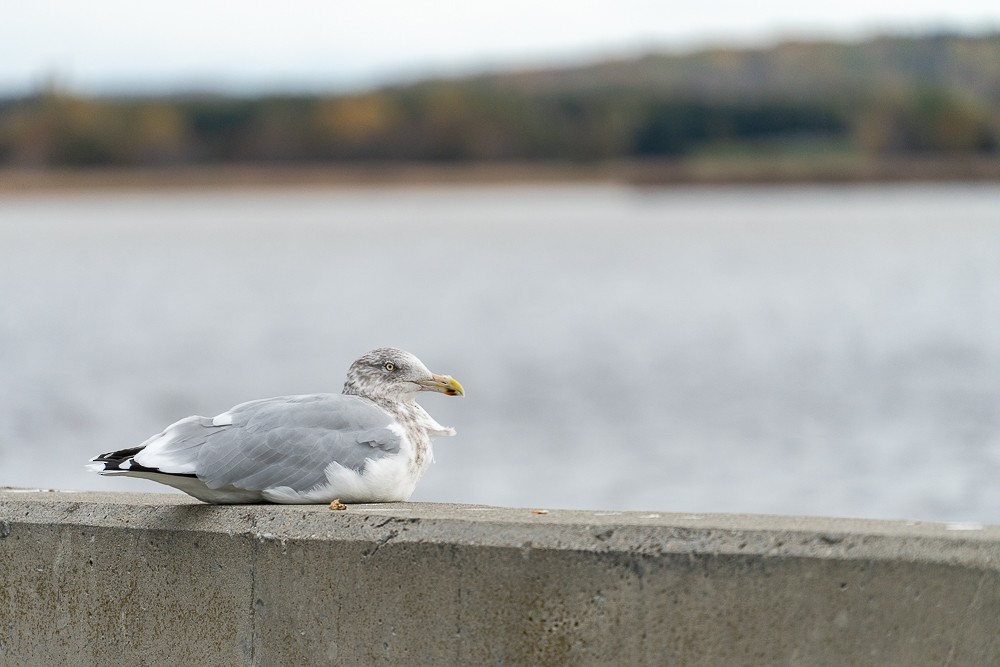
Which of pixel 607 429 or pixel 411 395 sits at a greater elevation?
pixel 411 395

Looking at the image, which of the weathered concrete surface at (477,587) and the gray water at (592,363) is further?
the gray water at (592,363)

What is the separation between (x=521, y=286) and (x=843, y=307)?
1376cm

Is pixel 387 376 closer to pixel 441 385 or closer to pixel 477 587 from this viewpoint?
pixel 441 385

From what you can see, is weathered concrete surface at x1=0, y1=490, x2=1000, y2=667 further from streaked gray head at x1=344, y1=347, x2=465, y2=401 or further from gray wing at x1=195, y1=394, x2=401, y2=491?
streaked gray head at x1=344, y1=347, x2=465, y2=401

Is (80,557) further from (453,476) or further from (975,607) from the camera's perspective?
(453,476)

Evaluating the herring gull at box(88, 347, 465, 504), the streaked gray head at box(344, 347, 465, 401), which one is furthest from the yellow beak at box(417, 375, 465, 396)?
the herring gull at box(88, 347, 465, 504)

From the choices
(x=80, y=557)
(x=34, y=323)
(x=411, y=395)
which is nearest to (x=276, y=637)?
(x=80, y=557)

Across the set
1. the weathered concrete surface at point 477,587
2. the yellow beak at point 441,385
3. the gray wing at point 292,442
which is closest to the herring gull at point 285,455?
the gray wing at point 292,442

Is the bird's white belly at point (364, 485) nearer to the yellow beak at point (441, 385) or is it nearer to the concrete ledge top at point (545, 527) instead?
the concrete ledge top at point (545, 527)

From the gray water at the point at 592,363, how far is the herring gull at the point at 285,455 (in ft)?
18.9

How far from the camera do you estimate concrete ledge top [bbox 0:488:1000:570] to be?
11.0ft

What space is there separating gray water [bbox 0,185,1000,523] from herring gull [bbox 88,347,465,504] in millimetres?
5757

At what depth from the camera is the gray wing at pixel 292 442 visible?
3982 mm

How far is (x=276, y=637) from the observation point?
3760mm
